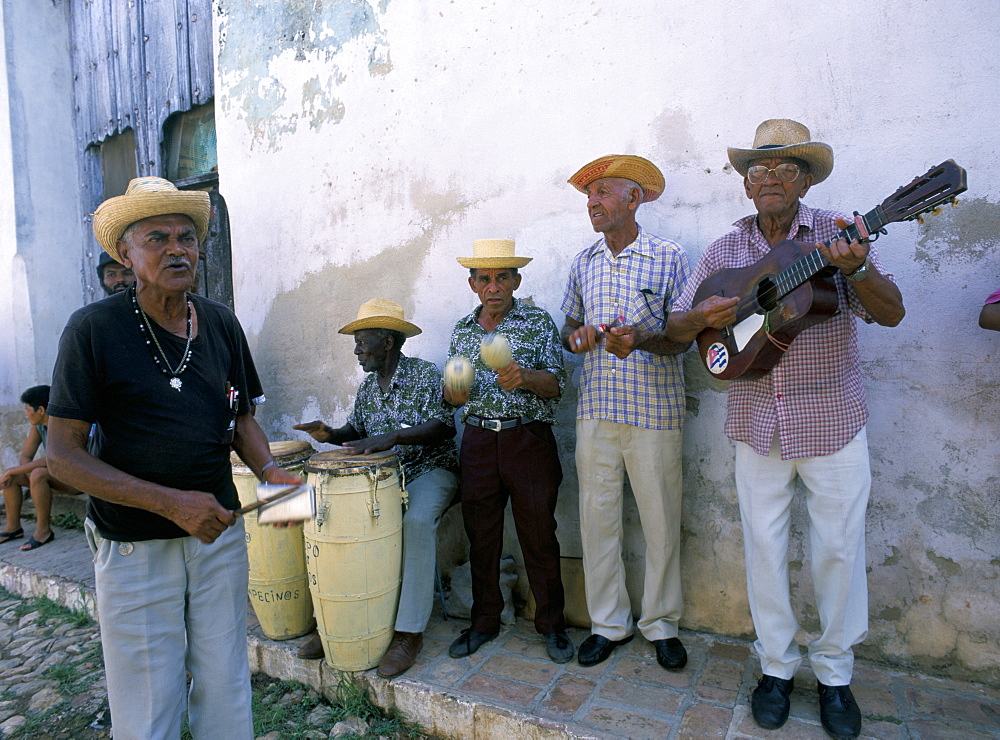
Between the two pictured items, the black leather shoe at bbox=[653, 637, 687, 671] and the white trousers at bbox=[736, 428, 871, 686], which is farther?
the black leather shoe at bbox=[653, 637, 687, 671]

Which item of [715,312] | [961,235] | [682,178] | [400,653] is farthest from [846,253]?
[400,653]

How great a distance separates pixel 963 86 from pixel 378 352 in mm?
3009

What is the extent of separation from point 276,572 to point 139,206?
206 cm

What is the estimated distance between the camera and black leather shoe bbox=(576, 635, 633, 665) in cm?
310

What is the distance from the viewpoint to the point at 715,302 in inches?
101

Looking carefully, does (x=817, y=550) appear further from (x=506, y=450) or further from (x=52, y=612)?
(x=52, y=612)

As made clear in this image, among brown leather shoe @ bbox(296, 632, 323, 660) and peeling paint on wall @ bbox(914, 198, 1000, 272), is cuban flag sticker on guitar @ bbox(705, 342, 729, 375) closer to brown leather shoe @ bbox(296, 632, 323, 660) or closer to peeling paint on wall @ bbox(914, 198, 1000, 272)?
peeling paint on wall @ bbox(914, 198, 1000, 272)

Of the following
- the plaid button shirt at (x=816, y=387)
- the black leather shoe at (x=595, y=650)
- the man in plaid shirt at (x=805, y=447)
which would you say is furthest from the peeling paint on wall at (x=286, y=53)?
the black leather shoe at (x=595, y=650)

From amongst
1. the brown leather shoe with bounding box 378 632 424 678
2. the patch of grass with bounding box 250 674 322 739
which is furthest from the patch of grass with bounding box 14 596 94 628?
the brown leather shoe with bounding box 378 632 424 678

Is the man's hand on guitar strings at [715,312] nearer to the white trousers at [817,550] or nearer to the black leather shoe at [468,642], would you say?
the white trousers at [817,550]

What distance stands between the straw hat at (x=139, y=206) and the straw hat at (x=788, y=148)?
6.76 ft

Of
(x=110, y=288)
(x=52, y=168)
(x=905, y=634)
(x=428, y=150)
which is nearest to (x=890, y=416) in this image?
(x=905, y=634)

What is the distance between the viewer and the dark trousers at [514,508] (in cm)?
324

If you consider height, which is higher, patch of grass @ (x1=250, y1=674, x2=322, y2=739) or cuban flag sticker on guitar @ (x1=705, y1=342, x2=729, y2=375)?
cuban flag sticker on guitar @ (x1=705, y1=342, x2=729, y2=375)
